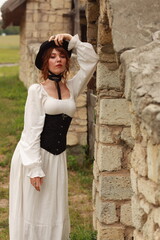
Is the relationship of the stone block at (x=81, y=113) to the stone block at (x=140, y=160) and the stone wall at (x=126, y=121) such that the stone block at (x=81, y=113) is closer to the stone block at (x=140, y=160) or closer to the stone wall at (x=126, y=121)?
the stone wall at (x=126, y=121)

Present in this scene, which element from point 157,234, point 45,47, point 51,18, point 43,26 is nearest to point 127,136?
point 45,47

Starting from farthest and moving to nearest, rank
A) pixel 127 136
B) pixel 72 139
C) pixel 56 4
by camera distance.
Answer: pixel 56 4 < pixel 72 139 < pixel 127 136

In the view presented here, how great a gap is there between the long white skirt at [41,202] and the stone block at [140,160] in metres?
1.41

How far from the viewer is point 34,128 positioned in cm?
396

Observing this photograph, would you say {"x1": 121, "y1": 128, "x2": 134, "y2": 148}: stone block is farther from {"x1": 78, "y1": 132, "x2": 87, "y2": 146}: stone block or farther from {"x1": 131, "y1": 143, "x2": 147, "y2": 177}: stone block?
{"x1": 78, "y1": 132, "x2": 87, "y2": 146}: stone block

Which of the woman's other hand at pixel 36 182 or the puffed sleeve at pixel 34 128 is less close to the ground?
the puffed sleeve at pixel 34 128

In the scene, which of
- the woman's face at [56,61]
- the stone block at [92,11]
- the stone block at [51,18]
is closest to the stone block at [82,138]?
the stone block at [92,11]

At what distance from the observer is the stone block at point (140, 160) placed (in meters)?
2.59

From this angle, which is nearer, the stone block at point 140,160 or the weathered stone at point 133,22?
the stone block at point 140,160

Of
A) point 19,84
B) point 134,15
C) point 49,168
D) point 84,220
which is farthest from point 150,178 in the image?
point 19,84

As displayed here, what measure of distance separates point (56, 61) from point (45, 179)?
0.93 m

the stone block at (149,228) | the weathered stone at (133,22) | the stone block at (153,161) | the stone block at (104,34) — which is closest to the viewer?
the stone block at (153,161)

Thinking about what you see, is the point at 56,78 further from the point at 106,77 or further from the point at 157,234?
the point at 157,234

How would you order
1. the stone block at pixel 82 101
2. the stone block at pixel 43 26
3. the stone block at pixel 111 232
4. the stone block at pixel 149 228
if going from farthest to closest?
1. the stone block at pixel 43 26
2. the stone block at pixel 82 101
3. the stone block at pixel 111 232
4. the stone block at pixel 149 228
